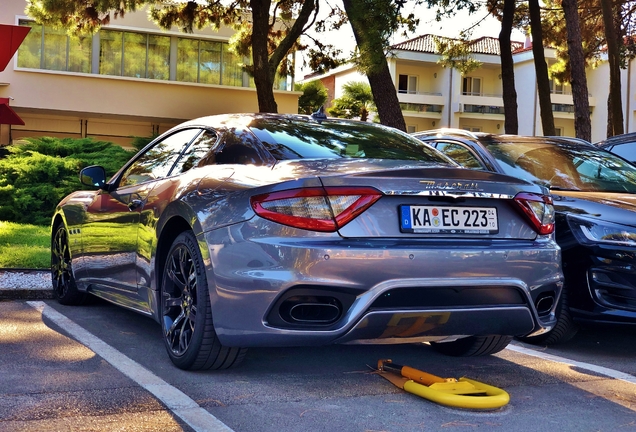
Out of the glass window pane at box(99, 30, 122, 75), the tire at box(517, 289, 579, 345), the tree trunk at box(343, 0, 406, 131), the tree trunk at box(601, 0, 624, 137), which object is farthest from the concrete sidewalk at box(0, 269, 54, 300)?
the glass window pane at box(99, 30, 122, 75)

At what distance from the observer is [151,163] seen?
5582 mm

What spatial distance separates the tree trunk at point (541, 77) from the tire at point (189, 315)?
13829 mm

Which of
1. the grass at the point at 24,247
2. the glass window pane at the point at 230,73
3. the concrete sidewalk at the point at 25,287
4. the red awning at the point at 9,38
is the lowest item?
the concrete sidewalk at the point at 25,287

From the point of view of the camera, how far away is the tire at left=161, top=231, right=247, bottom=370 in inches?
166

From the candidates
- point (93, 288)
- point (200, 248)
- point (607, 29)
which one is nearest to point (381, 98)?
point (607, 29)

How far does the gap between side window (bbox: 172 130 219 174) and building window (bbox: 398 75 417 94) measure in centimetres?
5430

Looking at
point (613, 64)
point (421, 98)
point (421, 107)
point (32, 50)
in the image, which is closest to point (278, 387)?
point (613, 64)

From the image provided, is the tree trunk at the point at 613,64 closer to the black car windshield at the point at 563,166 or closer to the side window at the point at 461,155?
the black car windshield at the point at 563,166

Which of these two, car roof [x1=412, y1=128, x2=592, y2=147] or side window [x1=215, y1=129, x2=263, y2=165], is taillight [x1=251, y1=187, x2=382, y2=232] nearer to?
side window [x1=215, y1=129, x2=263, y2=165]

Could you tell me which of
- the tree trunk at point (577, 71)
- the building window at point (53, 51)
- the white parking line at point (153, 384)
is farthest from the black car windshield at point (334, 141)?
the building window at point (53, 51)

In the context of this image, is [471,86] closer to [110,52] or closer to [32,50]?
[110,52]

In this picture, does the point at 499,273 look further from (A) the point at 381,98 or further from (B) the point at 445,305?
(A) the point at 381,98

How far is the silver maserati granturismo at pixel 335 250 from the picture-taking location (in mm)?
3869

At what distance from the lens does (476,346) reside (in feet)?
16.7
